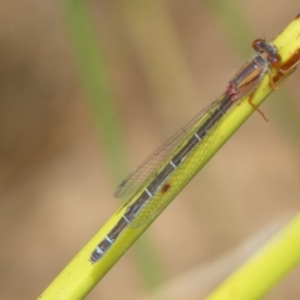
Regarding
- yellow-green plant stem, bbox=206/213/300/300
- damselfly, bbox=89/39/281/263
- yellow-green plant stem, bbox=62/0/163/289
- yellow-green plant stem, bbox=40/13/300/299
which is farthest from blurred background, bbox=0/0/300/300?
yellow-green plant stem, bbox=206/213/300/300

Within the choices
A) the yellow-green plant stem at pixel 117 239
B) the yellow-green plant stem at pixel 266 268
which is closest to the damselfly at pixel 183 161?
the yellow-green plant stem at pixel 117 239

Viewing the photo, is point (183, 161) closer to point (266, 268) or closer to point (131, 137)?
point (266, 268)

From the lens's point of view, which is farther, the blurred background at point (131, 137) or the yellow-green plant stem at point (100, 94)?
the blurred background at point (131, 137)

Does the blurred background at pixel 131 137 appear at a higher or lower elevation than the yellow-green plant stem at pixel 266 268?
higher

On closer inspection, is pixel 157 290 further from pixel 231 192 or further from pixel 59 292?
pixel 59 292

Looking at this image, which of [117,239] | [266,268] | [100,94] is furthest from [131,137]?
[266,268]

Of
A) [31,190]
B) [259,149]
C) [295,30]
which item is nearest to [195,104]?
[259,149]

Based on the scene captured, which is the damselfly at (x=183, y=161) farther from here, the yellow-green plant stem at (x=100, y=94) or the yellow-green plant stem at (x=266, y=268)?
the yellow-green plant stem at (x=100, y=94)
